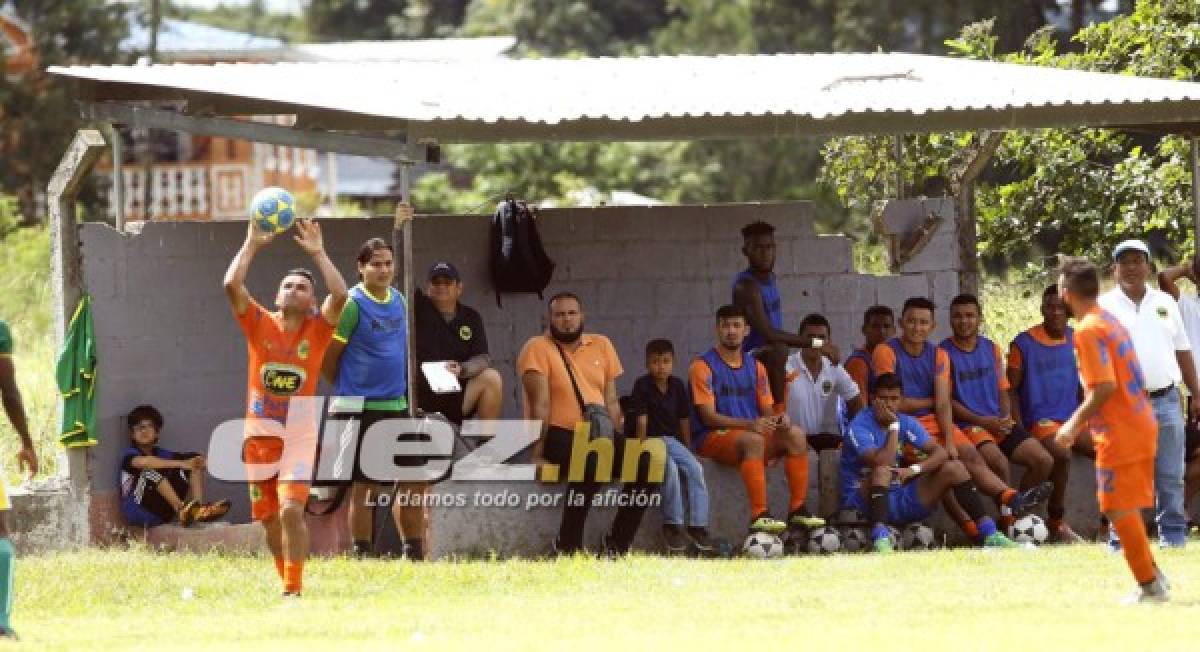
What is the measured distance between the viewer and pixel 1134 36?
21.2 m

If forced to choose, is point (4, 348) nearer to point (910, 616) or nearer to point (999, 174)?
point (910, 616)

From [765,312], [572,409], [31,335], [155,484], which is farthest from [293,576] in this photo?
[31,335]

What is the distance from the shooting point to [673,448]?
1493 cm

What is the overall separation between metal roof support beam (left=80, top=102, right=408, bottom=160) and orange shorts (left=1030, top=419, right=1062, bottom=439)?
14.8ft

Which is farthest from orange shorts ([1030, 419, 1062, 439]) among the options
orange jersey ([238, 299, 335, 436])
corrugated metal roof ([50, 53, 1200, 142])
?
orange jersey ([238, 299, 335, 436])

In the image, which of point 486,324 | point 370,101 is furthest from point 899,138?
point 370,101

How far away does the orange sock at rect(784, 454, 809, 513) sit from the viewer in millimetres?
15133

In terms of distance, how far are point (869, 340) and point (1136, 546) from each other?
215 inches

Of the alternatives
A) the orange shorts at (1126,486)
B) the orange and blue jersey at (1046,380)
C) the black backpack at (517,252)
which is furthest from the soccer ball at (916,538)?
the orange shorts at (1126,486)

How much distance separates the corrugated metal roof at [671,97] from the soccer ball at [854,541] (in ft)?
8.52

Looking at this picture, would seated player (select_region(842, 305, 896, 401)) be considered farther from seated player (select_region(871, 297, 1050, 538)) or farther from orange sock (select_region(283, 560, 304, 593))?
orange sock (select_region(283, 560, 304, 593))

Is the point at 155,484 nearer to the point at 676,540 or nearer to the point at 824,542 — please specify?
the point at 676,540

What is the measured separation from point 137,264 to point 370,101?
2550 mm

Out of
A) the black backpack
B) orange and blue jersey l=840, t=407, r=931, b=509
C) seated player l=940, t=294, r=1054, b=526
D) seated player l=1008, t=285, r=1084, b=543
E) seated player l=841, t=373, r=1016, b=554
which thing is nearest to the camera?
seated player l=841, t=373, r=1016, b=554
